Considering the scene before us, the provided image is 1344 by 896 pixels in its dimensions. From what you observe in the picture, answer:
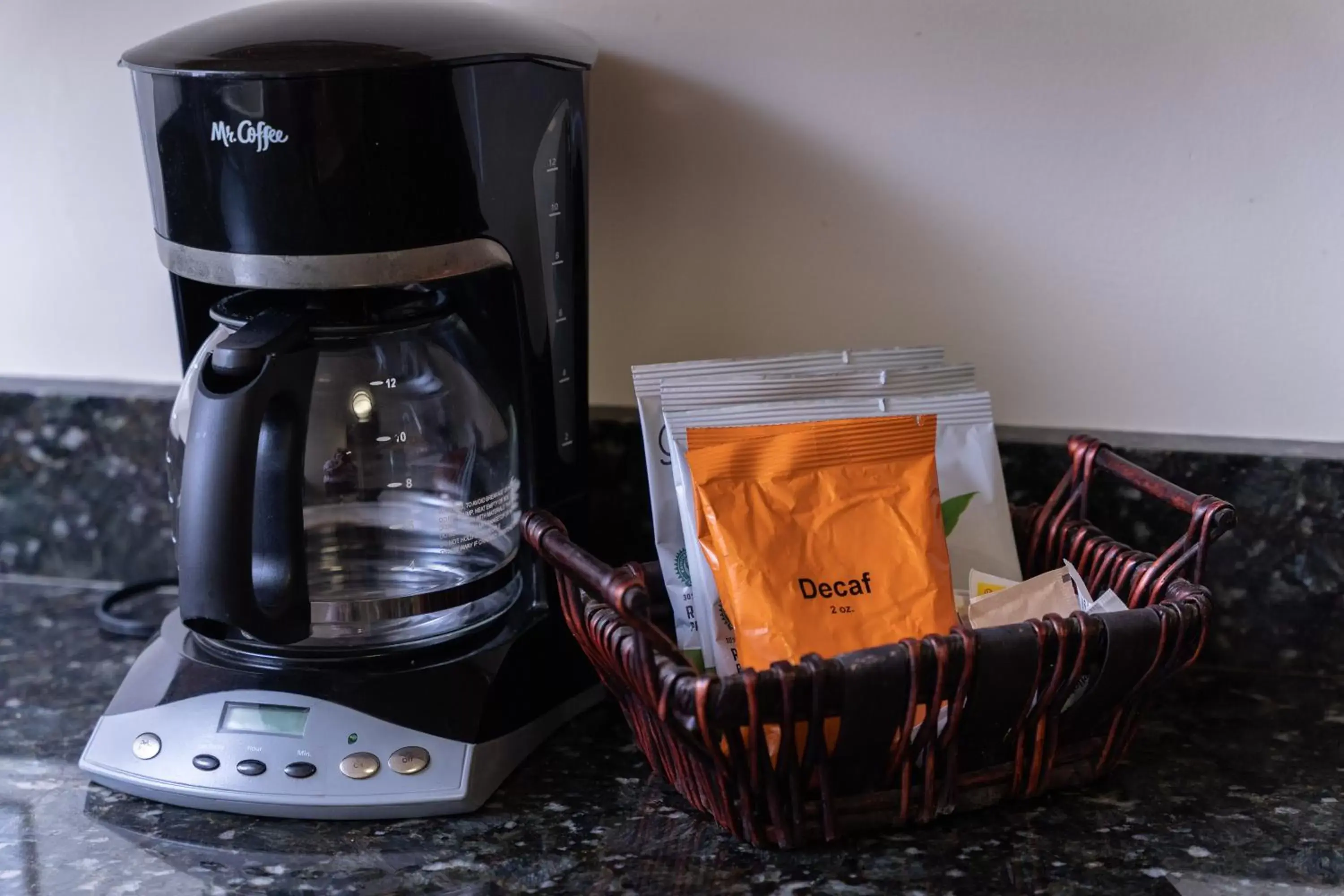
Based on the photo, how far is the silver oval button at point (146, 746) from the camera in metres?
0.70

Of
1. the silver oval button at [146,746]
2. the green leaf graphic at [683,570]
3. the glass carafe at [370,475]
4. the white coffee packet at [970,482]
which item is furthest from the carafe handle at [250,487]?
the white coffee packet at [970,482]

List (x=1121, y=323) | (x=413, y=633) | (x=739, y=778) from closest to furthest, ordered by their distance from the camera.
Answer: (x=739, y=778), (x=413, y=633), (x=1121, y=323)

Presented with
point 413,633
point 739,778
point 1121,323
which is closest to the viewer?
point 739,778

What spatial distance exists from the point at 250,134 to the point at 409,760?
336mm

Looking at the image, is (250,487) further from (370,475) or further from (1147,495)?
(1147,495)

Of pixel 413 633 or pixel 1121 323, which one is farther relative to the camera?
pixel 1121 323

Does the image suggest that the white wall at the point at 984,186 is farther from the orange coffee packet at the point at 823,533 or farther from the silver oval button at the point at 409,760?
the silver oval button at the point at 409,760

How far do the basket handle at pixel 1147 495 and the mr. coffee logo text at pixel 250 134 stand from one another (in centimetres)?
51

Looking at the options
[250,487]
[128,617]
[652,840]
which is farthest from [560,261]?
[128,617]

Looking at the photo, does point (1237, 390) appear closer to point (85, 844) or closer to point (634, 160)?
point (634, 160)

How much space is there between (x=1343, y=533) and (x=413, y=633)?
0.61 m

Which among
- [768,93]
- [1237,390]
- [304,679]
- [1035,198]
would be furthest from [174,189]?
[1237,390]

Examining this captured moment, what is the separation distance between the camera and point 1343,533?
824 mm

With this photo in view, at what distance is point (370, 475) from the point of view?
0.74m
